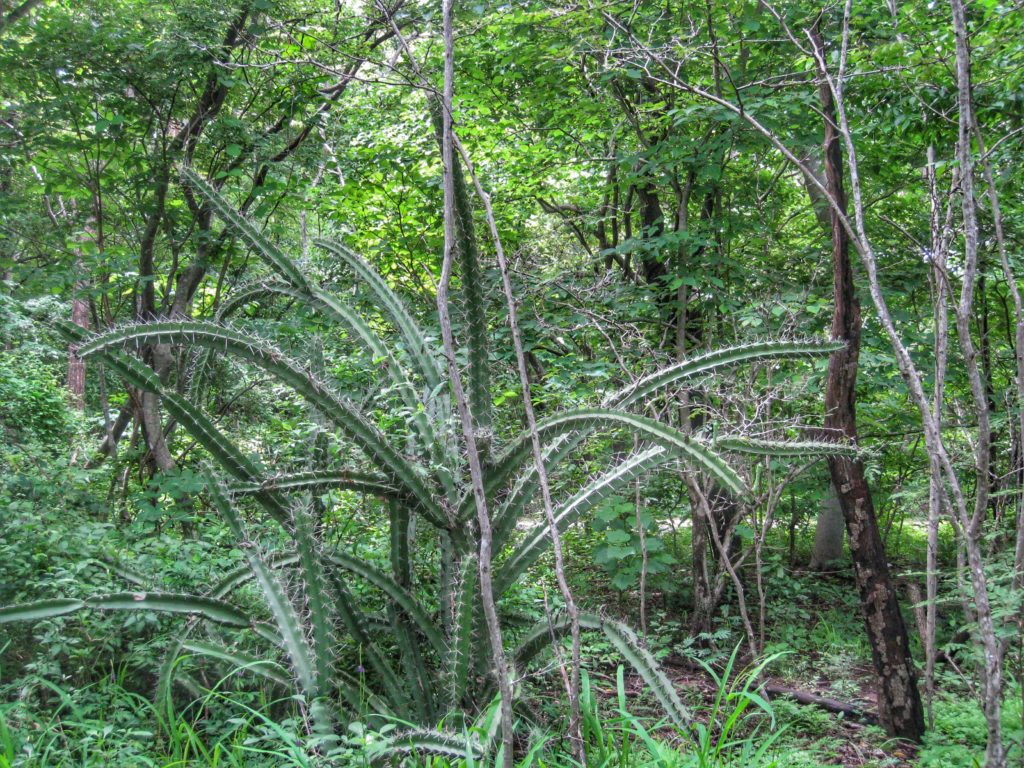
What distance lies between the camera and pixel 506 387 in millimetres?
4195

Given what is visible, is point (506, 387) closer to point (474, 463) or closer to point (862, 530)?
point (862, 530)

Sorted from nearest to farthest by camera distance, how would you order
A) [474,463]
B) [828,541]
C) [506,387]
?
[474,463] → [506,387] → [828,541]

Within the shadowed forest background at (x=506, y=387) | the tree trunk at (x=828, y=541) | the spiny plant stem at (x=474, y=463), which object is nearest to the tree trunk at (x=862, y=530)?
the shadowed forest background at (x=506, y=387)

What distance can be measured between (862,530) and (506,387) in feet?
6.57

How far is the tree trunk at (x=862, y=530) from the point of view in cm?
309

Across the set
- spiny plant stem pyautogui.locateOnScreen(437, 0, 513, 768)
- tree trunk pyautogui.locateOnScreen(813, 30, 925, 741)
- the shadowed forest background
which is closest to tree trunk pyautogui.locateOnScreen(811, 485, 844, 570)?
the shadowed forest background

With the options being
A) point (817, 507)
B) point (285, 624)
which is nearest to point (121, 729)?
point (285, 624)

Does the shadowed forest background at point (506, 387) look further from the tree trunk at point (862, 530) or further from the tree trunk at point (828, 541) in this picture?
the tree trunk at point (828, 541)

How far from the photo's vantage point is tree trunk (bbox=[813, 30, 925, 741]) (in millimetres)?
3094

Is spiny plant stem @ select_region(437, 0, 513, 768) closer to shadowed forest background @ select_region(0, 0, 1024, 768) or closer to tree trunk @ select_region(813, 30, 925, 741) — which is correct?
shadowed forest background @ select_region(0, 0, 1024, 768)

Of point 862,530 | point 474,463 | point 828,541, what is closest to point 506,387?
point 862,530

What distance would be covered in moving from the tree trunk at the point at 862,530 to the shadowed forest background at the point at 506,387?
2 cm

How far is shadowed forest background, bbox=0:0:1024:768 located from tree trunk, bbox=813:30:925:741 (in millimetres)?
19

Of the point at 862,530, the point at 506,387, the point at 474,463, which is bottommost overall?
the point at 862,530
